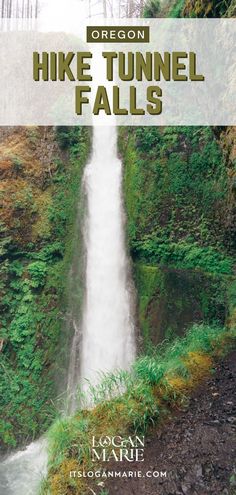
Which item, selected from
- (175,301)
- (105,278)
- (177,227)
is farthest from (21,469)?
(177,227)

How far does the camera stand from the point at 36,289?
33.9 ft

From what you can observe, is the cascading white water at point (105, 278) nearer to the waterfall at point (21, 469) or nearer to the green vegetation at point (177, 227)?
the green vegetation at point (177, 227)

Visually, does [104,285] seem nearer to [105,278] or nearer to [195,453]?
[105,278]

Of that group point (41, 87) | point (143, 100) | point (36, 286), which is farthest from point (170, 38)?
point (36, 286)

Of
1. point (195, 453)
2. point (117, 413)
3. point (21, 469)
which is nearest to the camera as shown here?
point (195, 453)

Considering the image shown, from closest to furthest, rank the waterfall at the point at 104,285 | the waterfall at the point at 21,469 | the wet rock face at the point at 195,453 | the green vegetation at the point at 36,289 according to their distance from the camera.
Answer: the wet rock face at the point at 195,453 < the waterfall at the point at 21,469 < the waterfall at the point at 104,285 < the green vegetation at the point at 36,289

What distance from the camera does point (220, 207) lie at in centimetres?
902

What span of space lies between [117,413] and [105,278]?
233 inches

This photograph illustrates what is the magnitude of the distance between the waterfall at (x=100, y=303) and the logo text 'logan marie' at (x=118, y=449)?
3738 millimetres

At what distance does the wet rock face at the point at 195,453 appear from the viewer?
9.93 feet

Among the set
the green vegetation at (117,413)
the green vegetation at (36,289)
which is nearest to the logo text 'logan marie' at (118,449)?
the green vegetation at (117,413)

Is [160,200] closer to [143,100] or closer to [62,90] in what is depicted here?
[143,100]

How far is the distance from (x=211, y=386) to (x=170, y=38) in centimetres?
1042

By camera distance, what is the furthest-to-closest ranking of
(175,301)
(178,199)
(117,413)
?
(178,199) < (175,301) < (117,413)
